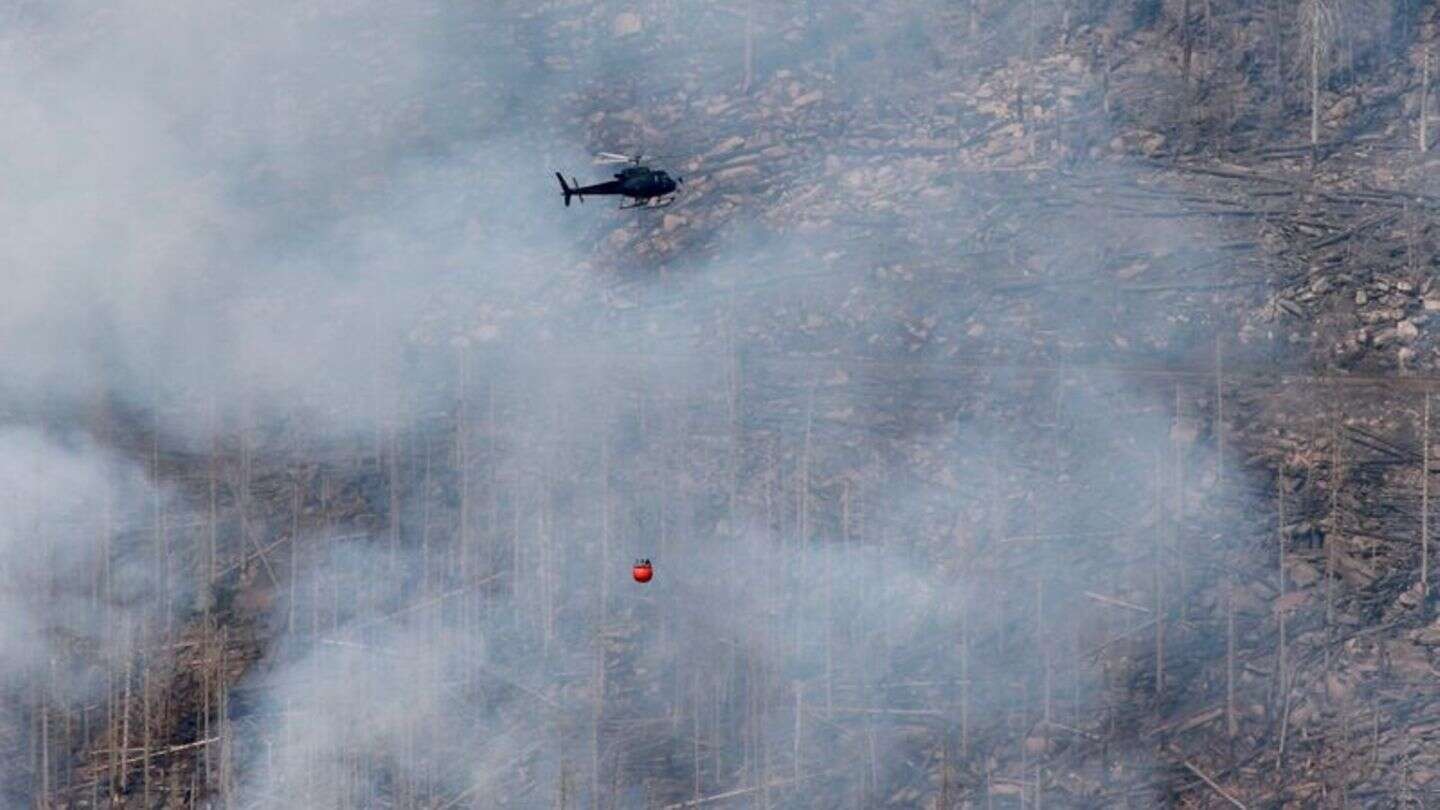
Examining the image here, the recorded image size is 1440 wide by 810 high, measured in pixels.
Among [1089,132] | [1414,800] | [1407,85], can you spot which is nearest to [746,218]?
[1089,132]

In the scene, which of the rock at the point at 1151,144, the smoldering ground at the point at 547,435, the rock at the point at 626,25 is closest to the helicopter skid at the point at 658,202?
the smoldering ground at the point at 547,435

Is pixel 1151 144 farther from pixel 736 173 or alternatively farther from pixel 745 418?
pixel 745 418

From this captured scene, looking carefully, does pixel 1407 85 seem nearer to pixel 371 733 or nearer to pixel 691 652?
pixel 691 652

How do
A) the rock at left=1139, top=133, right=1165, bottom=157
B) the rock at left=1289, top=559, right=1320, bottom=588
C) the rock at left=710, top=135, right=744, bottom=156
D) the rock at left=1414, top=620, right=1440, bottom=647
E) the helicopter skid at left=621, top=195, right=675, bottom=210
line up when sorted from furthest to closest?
the rock at left=710, top=135, right=744, bottom=156 → the helicopter skid at left=621, top=195, right=675, bottom=210 → the rock at left=1139, top=133, right=1165, bottom=157 → the rock at left=1289, top=559, right=1320, bottom=588 → the rock at left=1414, top=620, right=1440, bottom=647

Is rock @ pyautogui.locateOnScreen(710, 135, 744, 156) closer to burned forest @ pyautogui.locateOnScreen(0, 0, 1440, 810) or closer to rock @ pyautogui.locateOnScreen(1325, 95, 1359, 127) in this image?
burned forest @ pyautogui.locateOnScreen(0, 0, 1440, 810)

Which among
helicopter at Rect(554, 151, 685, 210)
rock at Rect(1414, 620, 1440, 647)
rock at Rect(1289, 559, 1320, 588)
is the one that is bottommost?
rock at Rect(1414, 620, 1440, 647)

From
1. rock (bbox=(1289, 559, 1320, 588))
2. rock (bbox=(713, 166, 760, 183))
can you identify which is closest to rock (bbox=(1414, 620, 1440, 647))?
rock (bbox=(1289, 559, 1320, 588))
